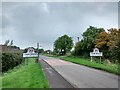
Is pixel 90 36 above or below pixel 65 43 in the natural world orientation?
above

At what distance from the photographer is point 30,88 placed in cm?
1473

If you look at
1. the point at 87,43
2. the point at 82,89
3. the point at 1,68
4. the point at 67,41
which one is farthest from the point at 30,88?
the point at 67,41

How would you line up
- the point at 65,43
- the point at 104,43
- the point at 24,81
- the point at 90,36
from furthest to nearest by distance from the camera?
the point at 65,43, the point at 90,36, the point at 104,43, the point at 24,81

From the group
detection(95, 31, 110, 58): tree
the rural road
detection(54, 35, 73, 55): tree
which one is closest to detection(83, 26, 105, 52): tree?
detection(95, 31, 110, 58): tree

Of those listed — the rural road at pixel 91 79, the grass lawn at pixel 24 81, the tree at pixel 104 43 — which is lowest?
the rural road at pixel 91 79

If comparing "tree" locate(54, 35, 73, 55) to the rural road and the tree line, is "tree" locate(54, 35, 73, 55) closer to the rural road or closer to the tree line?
the tree line

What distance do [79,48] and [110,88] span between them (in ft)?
206

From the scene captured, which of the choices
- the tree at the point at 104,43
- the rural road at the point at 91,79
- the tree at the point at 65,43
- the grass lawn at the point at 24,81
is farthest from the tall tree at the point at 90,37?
the tree at the point at 65,43

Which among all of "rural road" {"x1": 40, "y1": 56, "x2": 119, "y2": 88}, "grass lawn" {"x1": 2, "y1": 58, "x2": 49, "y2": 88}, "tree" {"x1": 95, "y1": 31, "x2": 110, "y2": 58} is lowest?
"rural road" {"x1": 40, "y1": 56, "x2": 119, "y2": 88}

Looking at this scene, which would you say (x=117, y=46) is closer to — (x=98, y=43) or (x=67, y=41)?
(x=98, y=43)

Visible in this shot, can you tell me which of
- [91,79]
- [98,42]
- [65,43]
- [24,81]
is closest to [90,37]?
[98,42]

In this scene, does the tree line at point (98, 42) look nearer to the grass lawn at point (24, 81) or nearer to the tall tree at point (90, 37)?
the tall tree at point (90, 37)

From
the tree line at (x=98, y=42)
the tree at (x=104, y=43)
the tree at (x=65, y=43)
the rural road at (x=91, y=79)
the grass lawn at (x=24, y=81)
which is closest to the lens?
the grass lawn at (x=24, y=81)

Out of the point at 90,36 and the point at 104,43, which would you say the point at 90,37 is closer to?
the point at 90,36
